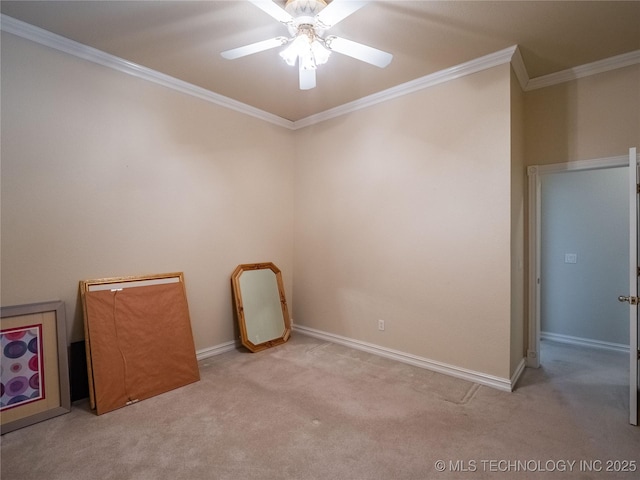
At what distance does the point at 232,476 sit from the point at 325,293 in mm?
2444

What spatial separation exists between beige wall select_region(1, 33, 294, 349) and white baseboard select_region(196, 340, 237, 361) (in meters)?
0.07

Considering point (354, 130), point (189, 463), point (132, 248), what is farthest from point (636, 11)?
point (132, 248)

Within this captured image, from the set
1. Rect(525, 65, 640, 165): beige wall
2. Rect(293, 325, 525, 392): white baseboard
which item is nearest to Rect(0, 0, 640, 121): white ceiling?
Rect(525, 65, 640, 165): beige wall

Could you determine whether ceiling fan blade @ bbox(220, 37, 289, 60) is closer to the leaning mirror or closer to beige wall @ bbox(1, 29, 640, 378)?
beige wall @ bbox(1, 29, 640, 378)

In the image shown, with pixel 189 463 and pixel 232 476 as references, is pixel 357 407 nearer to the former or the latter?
pixel 232 476

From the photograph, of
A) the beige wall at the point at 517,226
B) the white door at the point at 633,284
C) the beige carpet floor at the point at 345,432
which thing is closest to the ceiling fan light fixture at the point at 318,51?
the beige wall at the point at 517,226

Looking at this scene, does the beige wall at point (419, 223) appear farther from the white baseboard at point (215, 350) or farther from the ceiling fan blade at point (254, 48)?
the ceiling fan blade at point (254, 48)

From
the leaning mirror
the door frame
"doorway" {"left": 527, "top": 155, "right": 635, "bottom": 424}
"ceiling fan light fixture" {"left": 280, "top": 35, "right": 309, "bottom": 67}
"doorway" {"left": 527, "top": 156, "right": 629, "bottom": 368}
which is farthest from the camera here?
"doorway" {"left": 527, "top": 156, "right": 629, "bottom": 368}

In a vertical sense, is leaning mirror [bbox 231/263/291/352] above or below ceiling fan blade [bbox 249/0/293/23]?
below

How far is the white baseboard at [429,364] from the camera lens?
273 cm

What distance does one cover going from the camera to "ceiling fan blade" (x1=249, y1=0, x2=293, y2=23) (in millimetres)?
1787

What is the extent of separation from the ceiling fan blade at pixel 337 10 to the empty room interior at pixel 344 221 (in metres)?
0.02

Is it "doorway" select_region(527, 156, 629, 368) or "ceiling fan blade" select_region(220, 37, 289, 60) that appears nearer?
"ceiling fan blade" select_region(220, 37, 289, 60)

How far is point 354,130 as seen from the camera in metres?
3.71
